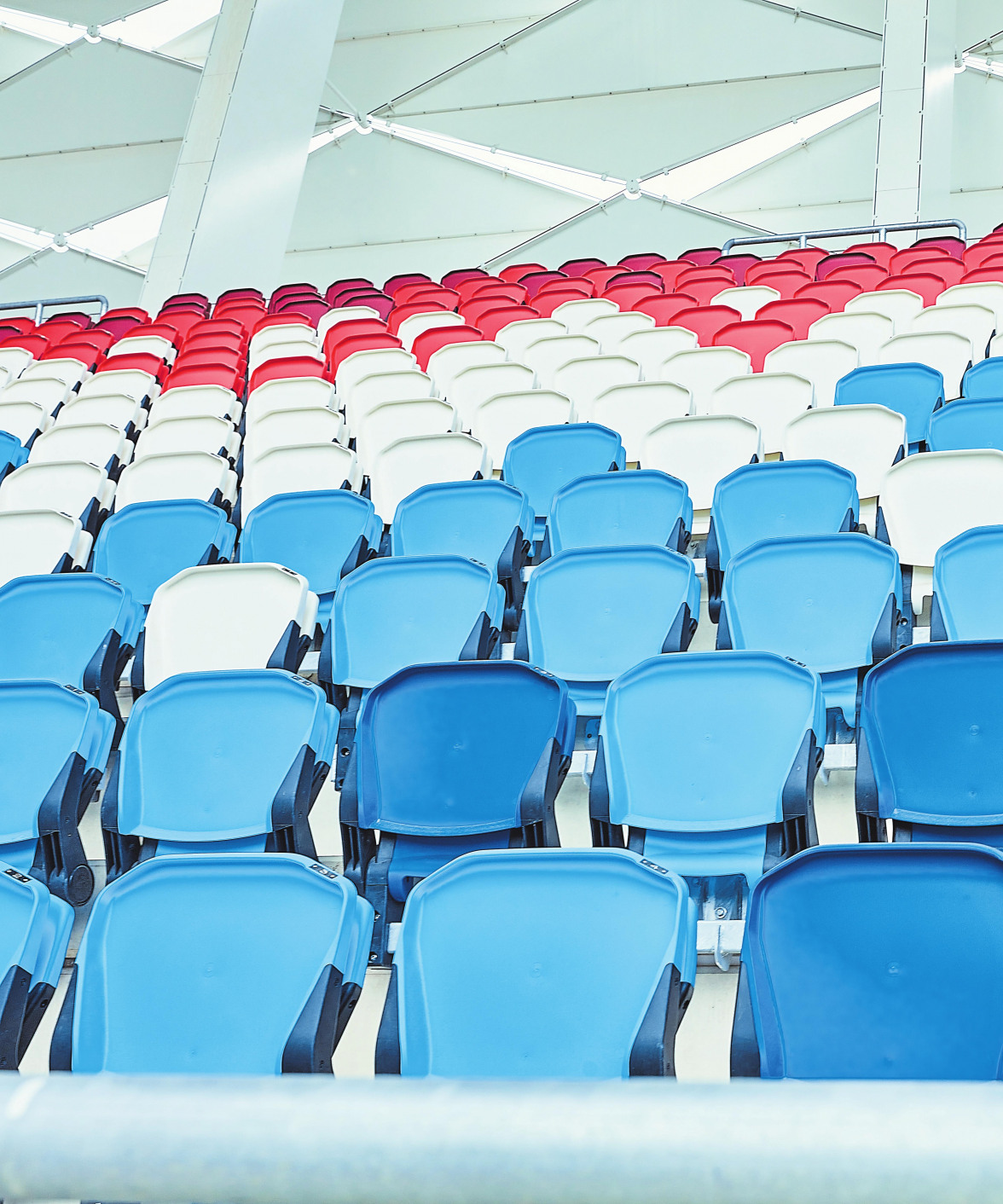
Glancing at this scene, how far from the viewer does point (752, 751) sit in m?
3.00

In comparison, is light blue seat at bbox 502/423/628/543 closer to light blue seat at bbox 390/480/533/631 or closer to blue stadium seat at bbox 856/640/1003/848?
light blue seat at bbox 390/480/533/631

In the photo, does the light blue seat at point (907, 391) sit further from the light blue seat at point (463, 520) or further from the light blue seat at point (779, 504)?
the light blue seat at point (463, 520)

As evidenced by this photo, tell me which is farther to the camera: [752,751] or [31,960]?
[752,751]

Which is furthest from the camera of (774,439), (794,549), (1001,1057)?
(774,439)

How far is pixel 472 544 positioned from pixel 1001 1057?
314 centimetres

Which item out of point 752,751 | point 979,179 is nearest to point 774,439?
point 752,751

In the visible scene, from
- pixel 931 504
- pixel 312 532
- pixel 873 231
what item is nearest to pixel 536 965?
pixel 931 504

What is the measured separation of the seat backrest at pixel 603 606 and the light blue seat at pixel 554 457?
1.36 metres

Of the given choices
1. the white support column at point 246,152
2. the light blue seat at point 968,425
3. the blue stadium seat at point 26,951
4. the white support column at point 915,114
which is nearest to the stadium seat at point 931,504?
the light blue seat at point 968,425

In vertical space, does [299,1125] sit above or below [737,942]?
above

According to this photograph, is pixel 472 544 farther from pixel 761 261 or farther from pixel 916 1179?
pixel 761 261

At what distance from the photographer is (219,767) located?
3.35 m

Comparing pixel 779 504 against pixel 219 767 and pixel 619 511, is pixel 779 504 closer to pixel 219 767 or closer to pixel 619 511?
pixel 619 511

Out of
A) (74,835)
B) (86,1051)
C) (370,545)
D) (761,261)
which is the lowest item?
(86,1051)
